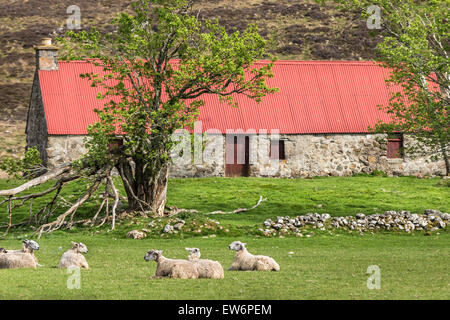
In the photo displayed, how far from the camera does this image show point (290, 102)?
51.3 meters

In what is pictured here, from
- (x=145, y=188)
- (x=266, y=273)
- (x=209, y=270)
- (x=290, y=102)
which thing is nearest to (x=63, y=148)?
(x=145, y=188)

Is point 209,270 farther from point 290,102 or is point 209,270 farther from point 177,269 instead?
point 290,102

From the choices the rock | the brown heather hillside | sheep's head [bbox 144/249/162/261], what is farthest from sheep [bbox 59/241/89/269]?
the brown heather hillside

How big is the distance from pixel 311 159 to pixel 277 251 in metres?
24.8

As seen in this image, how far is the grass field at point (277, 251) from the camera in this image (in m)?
15.2

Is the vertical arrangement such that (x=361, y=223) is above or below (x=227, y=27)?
below

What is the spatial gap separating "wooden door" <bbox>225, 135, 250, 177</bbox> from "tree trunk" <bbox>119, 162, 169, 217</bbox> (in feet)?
49.5

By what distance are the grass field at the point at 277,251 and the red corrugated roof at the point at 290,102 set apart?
4378 mm

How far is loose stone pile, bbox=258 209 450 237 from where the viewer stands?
30.6 metres

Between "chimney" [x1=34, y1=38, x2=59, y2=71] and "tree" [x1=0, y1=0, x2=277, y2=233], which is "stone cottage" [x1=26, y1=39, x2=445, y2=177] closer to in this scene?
"chimney" [x1=34, y1=38, x2=59, y2=71]

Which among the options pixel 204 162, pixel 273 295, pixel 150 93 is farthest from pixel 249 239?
pixel 204 162

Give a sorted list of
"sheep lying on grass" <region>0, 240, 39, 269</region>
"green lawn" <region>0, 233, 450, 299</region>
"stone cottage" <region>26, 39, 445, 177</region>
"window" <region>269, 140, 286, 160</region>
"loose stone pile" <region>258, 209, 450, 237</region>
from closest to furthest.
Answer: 1. "green lawn" <region>0, 233, 450, 299</region>
2. "sheep lying on grass" <region>0, 240, 39, 269</region>
3. "loose stone pile" <region>258, 209, 450, 237</region>
4. "stone cottage" <region>26, 39, 445, 177</region>
5. "window" <region>269, 140, 286, 160</region>

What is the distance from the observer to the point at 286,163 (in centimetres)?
4866

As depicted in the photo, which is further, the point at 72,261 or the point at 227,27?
the point at 227,27
